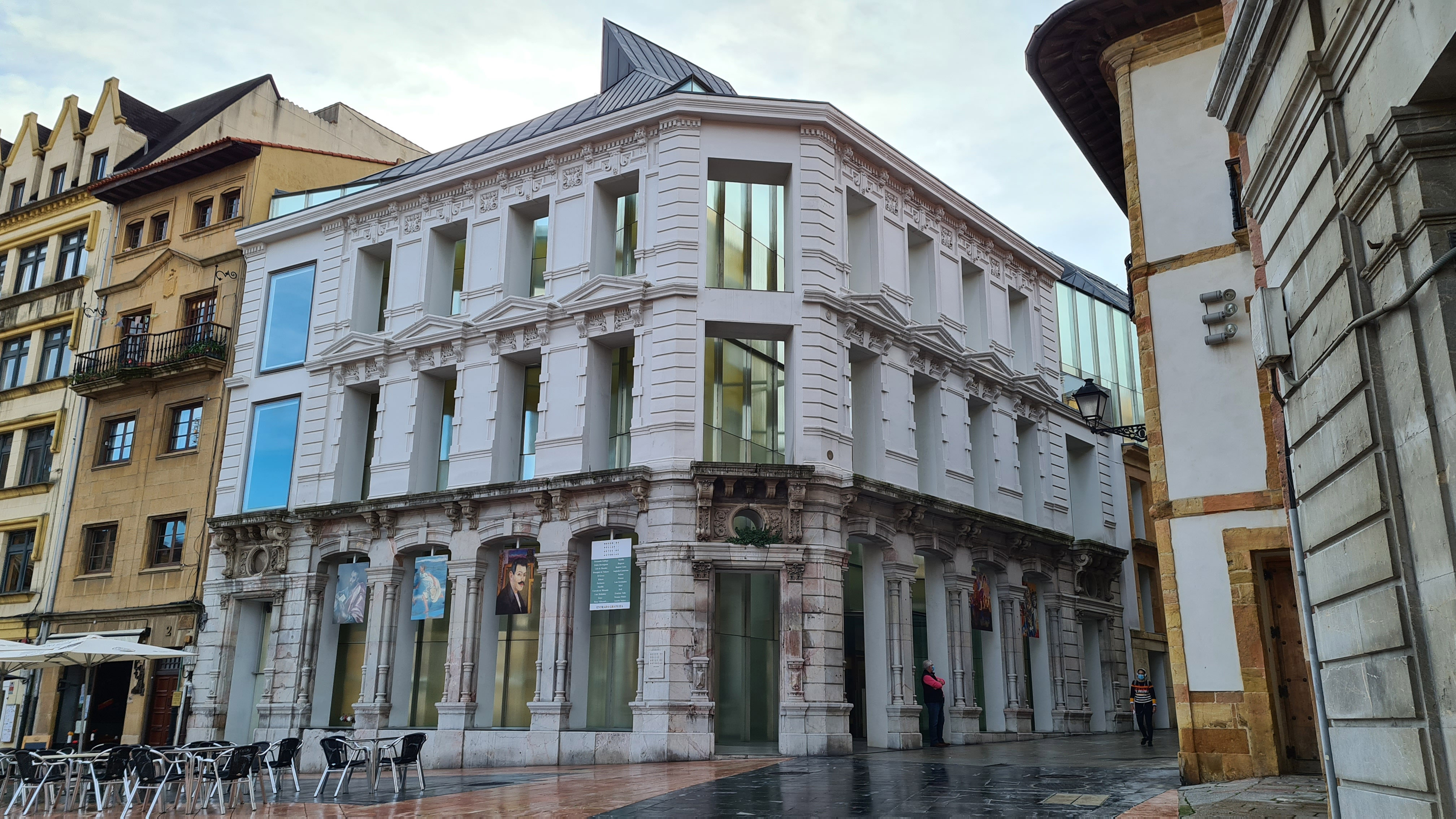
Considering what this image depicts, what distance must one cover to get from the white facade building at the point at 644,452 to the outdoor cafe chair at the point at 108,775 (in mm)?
8438

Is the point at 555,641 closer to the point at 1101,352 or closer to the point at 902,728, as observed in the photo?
the point at 902,728

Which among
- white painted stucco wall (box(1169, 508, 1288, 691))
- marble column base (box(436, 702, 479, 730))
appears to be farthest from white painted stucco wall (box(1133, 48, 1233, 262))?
marble column base (box(436, 702, 479, 730))

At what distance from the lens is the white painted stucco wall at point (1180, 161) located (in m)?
15.8

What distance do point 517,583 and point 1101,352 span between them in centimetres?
2469

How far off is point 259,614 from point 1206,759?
2384 cm

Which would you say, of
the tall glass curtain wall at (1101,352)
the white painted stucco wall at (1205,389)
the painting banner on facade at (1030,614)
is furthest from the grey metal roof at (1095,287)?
the white painted stucco wall at (1205,389)

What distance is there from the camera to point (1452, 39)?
228 inches

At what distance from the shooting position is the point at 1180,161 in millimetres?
16266

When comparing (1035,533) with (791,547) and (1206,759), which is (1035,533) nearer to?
(791,547)

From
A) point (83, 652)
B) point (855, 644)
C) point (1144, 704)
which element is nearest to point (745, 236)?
point (855, 644)

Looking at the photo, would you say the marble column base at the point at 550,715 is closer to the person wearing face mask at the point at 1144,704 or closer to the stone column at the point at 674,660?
the stone column at the point at 674,660

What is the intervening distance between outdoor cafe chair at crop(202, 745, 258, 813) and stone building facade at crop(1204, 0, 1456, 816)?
12.7 meters

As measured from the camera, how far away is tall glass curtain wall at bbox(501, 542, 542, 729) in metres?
24.3

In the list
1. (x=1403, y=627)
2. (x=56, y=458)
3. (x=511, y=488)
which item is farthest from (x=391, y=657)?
(x=1403, y=627)
